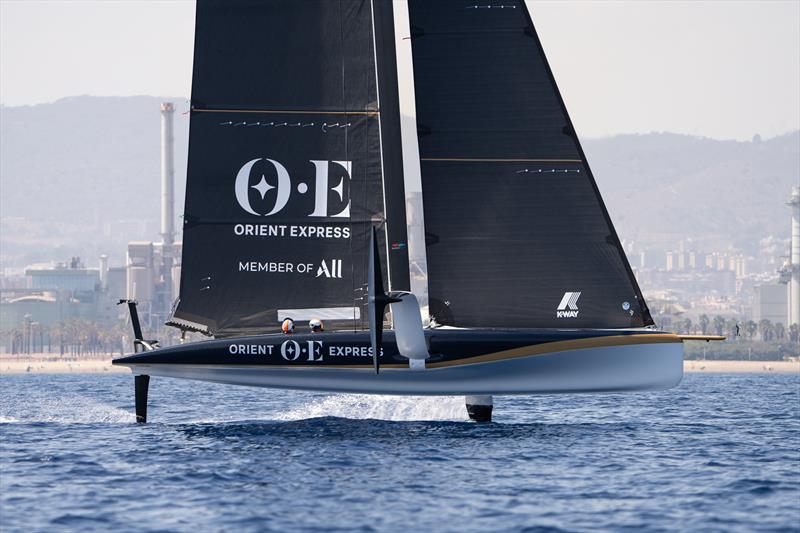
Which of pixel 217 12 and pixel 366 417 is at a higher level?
pixel 217 12

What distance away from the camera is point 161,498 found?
17422 millimetres

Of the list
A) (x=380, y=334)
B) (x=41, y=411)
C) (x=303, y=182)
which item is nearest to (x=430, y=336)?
(x=380, y=334)

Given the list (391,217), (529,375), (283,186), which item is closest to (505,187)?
(391,217)

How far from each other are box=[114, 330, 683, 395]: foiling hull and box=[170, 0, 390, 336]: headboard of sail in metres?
1.15

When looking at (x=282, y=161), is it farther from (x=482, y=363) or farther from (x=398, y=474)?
(x=398, y=474)

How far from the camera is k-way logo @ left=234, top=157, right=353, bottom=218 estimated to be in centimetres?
2517

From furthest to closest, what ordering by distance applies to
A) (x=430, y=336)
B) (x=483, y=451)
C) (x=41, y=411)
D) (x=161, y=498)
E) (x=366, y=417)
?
(x=41, y=411)
(x=366, y=417)
(x=430, y=336)
(x=483, y=451)
(x=161, y=498)

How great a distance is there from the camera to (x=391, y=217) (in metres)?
24.9

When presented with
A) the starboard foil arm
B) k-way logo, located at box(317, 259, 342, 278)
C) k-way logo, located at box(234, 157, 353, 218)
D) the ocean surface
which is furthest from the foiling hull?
k-way logo, located at box(234, 157, 353, 218)

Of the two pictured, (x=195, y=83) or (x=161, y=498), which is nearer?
(x=161, y=498)

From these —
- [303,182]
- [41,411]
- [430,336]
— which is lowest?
[41,411]

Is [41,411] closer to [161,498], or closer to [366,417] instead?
[366,417]

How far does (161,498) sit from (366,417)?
11724mm

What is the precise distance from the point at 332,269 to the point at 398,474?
666 cm
